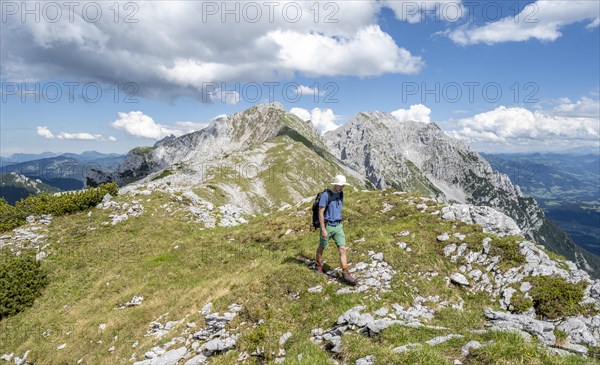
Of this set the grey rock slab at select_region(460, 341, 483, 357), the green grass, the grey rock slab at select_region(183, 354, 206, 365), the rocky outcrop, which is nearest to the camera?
the grey rock slab at select_region(460, 341, 483, 357)

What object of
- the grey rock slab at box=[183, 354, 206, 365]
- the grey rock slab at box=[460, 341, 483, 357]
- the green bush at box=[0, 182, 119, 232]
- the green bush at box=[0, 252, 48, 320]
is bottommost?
the green bush at box=[0, 252, 48, 320]

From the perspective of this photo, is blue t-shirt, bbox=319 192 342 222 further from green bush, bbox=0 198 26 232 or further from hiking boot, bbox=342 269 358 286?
green bush, bbox=0 198 26 232

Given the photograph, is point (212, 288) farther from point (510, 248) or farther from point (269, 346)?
point (510, 248)

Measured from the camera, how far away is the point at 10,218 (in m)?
34.9

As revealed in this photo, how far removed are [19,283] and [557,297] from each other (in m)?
29.9

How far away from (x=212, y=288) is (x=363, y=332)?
342 inches

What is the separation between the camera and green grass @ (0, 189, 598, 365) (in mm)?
9711

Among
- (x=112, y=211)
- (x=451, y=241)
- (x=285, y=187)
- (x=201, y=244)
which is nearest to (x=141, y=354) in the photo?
(x=201, y=244)

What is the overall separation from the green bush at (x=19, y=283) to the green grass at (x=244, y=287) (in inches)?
26.0

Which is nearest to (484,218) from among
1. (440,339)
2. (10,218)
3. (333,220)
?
(333,220)

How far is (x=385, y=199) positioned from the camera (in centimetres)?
2770

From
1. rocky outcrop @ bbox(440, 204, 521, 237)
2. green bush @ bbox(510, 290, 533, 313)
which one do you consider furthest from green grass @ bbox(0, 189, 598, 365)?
rocky outcrop @ bbox(440, 204, 521, 237)

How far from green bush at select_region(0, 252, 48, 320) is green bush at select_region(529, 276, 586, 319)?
27.9 meters

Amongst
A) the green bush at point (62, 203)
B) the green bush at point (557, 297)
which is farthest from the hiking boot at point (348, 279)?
the green bush at point (62, 203)
